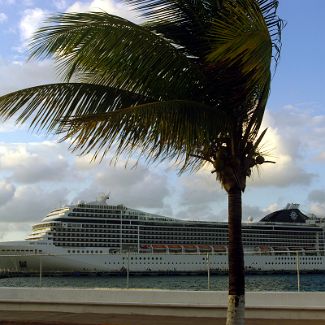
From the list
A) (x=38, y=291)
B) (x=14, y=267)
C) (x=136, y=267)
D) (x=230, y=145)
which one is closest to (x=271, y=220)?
(x=136, y=267)

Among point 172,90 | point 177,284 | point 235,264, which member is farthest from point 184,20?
point 177,284

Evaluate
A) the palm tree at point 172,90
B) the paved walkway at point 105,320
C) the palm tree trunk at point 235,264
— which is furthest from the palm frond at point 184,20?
A: the paved walkway at point 105,320

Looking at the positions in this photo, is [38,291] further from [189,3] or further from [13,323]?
[189,3]

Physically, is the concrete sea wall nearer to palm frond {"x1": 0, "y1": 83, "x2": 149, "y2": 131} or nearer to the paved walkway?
the paved walkway

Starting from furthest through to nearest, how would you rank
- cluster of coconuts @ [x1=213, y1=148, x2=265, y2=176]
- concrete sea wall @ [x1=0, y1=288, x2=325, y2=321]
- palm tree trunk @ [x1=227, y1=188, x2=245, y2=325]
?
concrete sea wall @ [x1=0, y1=288, x2=325, y2=321], cluster of coconuts @ [x1=213, y1=148, x2=265, y2=176], palm tree trunk @ [x1=227, y1=188, x2=245, y2=325]

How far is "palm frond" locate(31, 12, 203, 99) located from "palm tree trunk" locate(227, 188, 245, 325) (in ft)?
5.19

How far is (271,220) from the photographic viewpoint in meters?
91.2

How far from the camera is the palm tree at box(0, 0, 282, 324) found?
22.4 ft

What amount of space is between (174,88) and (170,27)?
0.99 meters

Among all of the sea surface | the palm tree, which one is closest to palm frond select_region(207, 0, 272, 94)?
the palm tree

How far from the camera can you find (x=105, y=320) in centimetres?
1216

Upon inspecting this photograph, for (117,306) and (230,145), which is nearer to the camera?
(230,145)

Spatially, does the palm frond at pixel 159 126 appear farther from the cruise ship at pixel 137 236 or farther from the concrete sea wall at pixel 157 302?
the cruise ship at pixel 137 236

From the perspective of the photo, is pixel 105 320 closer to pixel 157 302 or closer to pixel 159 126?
pixel 157 302
